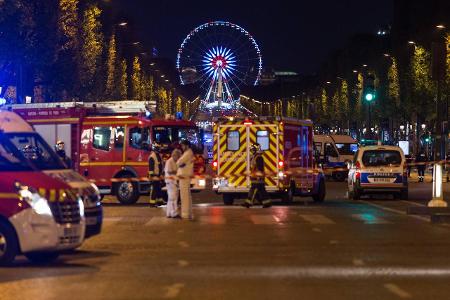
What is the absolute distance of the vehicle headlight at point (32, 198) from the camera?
14.2 meters

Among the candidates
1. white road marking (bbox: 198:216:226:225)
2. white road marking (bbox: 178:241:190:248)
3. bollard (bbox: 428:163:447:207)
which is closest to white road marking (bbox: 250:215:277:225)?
white road marking (bbox: 198:216:226:225)

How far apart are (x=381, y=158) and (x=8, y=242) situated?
21097mm

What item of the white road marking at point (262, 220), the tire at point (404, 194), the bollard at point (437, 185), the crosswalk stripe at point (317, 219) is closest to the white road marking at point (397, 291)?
the white road marking at point (262, 220)

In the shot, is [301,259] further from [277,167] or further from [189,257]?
[277,167]

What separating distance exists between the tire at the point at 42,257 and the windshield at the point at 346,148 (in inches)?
1701

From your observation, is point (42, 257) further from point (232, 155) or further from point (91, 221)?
point (232, 155)

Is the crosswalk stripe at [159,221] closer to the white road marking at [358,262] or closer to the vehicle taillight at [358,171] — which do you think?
the white road marking at [358,262]

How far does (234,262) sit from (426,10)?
417ft

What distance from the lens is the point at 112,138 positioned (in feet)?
104

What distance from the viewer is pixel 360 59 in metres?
132

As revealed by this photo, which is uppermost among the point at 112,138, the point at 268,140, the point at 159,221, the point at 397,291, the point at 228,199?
the point at 112,138

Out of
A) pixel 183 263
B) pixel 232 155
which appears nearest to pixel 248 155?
pixel 232 155

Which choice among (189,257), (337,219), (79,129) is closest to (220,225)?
(337,219)

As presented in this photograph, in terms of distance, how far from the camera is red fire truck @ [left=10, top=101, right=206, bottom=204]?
3130 cm
